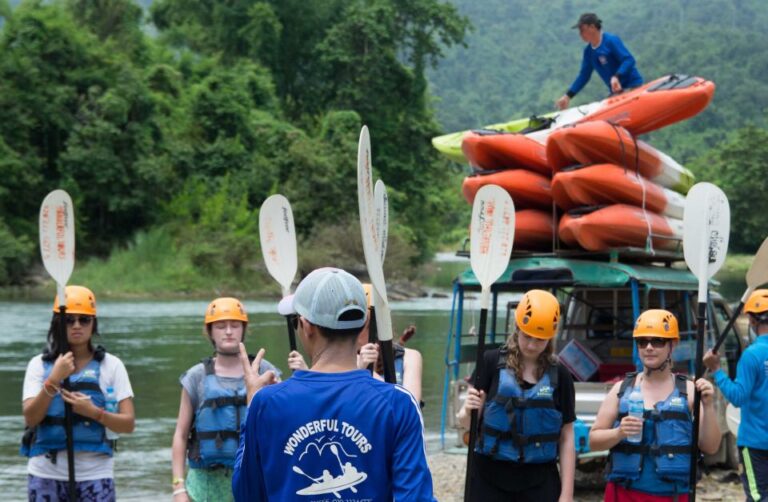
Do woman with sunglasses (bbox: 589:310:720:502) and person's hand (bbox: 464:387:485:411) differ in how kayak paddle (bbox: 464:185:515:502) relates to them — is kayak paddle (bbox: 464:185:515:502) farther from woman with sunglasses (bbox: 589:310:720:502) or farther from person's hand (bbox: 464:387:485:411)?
woman with sunglasses (bbox: 589:310:720:502)

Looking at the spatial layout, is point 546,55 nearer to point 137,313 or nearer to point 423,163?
point 423,163

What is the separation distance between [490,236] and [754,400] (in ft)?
4.90

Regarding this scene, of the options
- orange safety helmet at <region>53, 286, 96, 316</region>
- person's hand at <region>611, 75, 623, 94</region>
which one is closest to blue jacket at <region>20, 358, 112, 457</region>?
orange safety helmet at <region>53, 286, 96, 316</region>

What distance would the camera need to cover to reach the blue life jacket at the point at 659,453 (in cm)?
516

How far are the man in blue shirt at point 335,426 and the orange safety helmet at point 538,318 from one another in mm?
2180

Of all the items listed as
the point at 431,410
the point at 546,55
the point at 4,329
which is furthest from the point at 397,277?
the point at 546,55

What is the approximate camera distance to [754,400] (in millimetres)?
5922

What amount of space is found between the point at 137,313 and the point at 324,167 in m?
13.2

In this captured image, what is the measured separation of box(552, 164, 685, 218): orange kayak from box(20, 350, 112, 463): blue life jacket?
15.4 feet

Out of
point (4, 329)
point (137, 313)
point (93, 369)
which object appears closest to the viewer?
point (93, 369)

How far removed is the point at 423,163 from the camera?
5409 centimetres

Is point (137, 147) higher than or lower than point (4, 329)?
higher

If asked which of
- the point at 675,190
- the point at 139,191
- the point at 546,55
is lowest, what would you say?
the point at 675,190

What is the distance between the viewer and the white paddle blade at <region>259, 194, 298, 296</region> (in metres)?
5.72
